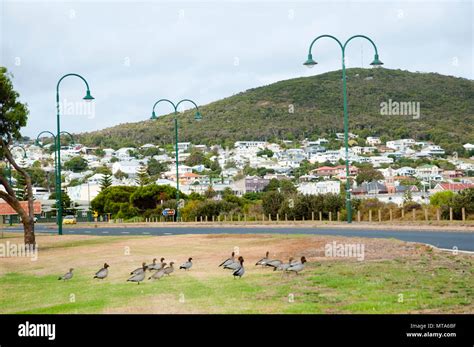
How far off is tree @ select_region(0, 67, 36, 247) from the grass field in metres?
7.12

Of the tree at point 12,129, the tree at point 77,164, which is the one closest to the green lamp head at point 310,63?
the tree at point 12,129

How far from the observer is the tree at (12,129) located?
2786cm

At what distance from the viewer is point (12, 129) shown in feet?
94.3

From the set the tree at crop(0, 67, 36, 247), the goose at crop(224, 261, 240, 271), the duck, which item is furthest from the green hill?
the duck

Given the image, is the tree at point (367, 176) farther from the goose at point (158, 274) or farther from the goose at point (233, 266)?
the goose at point (158, 274)

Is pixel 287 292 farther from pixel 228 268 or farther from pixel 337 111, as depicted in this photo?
pixel 337 111

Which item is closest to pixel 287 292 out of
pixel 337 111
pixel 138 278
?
pixel 138 278

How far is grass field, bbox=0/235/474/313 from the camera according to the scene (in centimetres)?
1170

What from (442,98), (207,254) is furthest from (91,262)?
(442,98)

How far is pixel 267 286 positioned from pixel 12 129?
18076 mm

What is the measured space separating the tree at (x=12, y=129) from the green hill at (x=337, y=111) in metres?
87.1

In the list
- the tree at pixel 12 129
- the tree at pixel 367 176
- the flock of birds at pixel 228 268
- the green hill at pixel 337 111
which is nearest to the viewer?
the flock of birds at pixel 228 268

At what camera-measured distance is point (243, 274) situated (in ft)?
49.7
